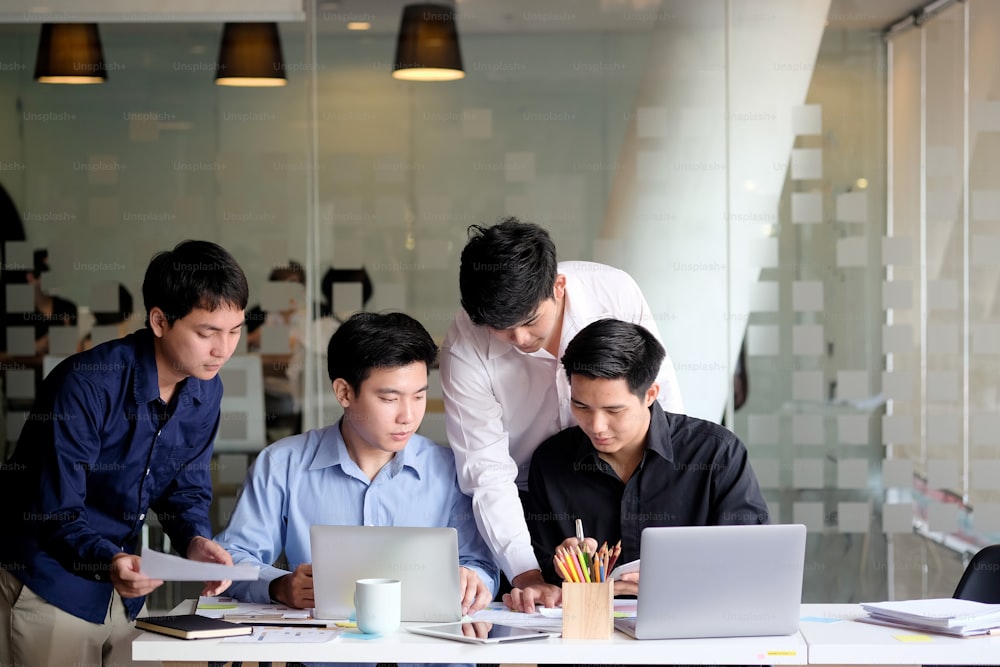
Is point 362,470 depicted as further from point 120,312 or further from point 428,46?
point 428,46

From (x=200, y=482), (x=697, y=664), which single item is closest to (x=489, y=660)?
(x=697, y=664)

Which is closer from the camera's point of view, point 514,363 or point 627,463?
point 627,463

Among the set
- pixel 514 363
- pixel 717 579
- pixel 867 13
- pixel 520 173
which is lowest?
pixel 717 579

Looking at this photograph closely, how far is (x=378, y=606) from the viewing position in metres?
2.23

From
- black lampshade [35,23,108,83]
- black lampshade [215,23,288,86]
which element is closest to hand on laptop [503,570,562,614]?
black lampshade [215,23,288,86]

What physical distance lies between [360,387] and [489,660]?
0.82 m

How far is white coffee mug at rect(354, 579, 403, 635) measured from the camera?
2.23 m

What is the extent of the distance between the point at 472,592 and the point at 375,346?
62 cm

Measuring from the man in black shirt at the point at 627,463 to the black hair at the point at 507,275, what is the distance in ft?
0.52

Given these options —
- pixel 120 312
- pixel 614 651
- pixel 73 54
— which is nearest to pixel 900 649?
Result: pixel 614 651

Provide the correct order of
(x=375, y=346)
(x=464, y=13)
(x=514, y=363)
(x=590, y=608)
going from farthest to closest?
(x=464, y=13)
(x=514, y=363)
(x=375, y=346)
(x=590, y=608)

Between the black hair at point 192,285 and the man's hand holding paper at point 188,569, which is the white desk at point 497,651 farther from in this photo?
the black hair at point 192,285

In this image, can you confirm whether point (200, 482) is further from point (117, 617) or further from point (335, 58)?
point (335, 58)

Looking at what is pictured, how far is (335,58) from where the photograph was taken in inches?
173
